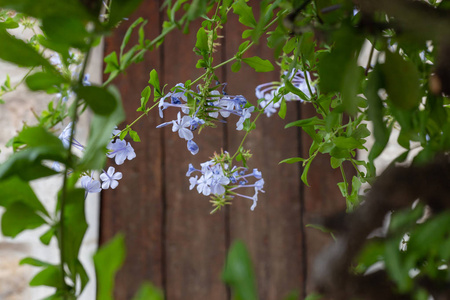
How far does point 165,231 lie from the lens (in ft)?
4.19

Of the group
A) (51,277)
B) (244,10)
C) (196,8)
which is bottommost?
(51,277)

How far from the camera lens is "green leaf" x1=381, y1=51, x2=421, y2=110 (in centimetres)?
20

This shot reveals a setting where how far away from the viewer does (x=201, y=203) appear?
1255mm

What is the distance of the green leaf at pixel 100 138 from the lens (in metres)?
0.20

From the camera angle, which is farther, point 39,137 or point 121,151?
point 121,151

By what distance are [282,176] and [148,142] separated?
32cm

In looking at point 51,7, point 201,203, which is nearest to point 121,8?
point 51,7

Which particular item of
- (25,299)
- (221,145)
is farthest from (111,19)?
(25,299)

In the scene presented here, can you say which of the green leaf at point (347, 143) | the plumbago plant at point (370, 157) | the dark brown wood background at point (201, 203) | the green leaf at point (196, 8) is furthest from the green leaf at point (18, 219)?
the dark brown wood background at point (201, 203)

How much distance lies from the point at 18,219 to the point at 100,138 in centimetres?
6

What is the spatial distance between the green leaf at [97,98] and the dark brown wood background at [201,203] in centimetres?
99

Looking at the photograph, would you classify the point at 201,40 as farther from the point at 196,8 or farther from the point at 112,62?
the point at 196,8

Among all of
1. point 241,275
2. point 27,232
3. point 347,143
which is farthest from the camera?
point 27,232

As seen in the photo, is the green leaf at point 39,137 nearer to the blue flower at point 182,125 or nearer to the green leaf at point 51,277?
the green leaf at point 51,277
